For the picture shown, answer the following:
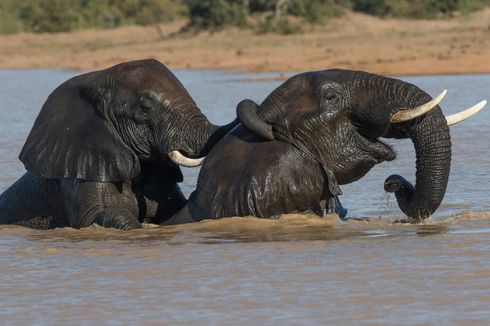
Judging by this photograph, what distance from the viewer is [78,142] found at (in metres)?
8.59

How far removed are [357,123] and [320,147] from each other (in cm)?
25

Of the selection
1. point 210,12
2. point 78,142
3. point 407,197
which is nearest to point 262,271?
point 407,197

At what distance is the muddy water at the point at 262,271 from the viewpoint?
608cm

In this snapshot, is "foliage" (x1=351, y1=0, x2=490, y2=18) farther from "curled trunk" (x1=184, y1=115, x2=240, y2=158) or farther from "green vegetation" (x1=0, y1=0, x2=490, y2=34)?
"curled trunk" (x1=184, y1=115, x2=240, y2=158)

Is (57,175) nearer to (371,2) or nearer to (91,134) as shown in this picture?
(91,134)

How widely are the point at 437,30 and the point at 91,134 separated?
27.4 meters

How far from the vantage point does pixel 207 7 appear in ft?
126

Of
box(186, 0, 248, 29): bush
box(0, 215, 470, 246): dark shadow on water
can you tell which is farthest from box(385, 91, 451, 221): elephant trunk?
box(186, 0, 248, 29): bush

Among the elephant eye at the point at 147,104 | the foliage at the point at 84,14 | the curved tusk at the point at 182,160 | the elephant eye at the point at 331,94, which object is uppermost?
the elephant eye at the point at 331,94

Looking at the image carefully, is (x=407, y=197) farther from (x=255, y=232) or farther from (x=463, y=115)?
(x=255, y=232)

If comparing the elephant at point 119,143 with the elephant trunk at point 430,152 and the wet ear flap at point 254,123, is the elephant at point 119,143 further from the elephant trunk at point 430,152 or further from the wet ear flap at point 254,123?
the elephant trunk at point 430,152

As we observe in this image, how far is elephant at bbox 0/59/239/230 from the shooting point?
844cm

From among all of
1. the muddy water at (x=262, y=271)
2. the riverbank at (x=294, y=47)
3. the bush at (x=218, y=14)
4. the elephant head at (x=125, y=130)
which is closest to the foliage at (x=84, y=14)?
the riverbank at (x=294, y=47)

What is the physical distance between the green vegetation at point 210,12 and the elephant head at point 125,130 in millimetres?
27862
